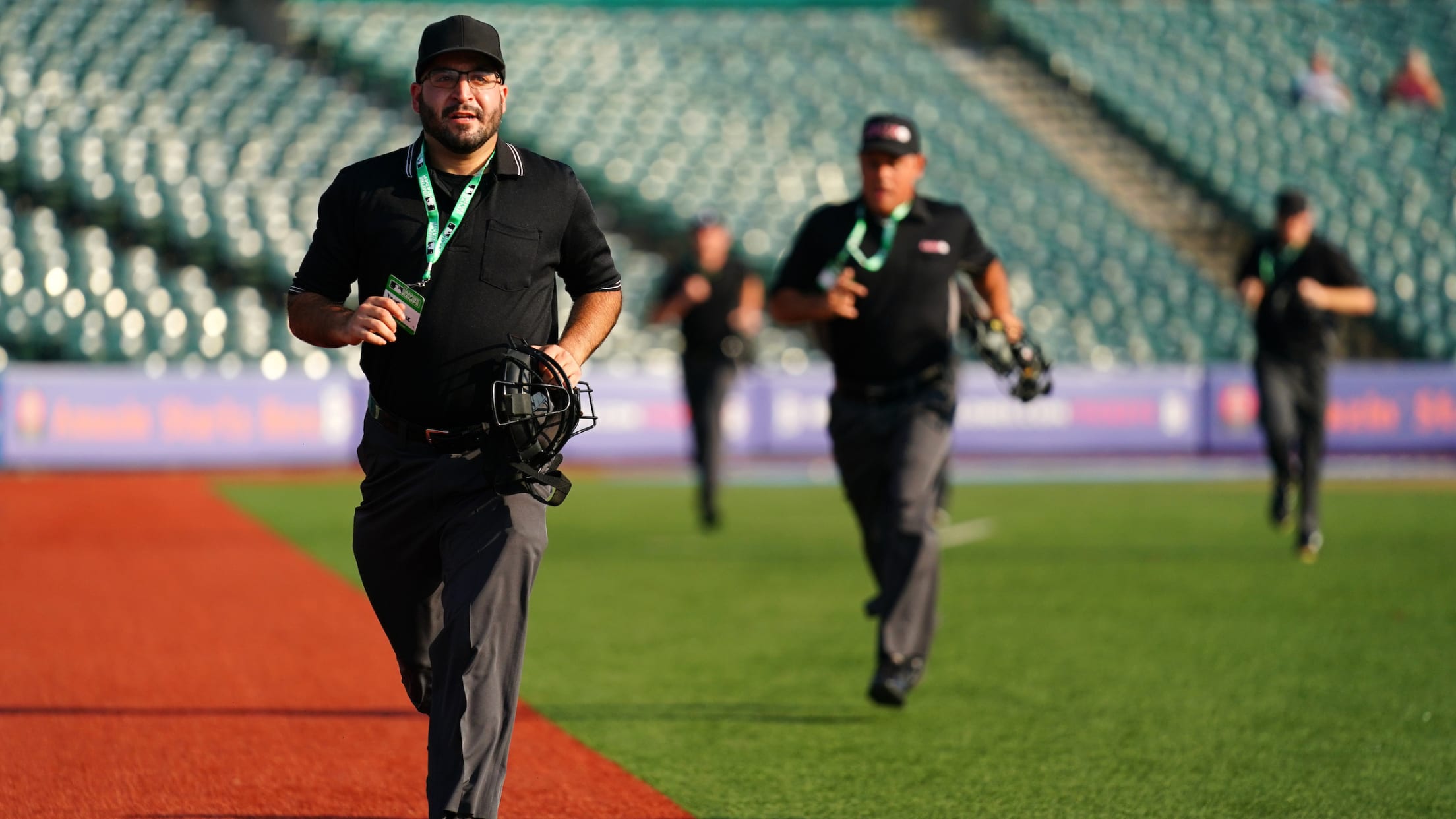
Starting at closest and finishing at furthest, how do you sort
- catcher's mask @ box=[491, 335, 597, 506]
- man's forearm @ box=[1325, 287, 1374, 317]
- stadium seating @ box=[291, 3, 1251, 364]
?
catcher's mask @ box=[491, 335, 597, 506]
man's forearm @ box=[1325, 287, 1374, 317]
stadium seating @ box=[291, 3, 1251, 364]

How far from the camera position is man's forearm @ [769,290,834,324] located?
660 cm

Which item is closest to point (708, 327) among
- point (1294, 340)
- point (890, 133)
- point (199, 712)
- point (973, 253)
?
point (1294, 340)

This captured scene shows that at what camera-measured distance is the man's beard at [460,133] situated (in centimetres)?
427

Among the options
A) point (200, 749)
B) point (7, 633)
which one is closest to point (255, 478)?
point (7, 633)

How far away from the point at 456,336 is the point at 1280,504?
9034 mm

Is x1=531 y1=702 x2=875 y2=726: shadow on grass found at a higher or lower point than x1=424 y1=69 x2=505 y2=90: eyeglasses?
lower

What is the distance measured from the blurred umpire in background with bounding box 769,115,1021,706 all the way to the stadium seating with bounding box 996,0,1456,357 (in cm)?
1971

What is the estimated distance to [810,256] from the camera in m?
6.92

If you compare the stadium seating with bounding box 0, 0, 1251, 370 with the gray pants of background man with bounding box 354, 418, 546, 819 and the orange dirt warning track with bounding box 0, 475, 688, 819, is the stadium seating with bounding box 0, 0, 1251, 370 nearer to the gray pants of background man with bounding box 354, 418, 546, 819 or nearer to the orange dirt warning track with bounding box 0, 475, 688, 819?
the orange dirt warning track with bounding box 0, 475, 688, 819

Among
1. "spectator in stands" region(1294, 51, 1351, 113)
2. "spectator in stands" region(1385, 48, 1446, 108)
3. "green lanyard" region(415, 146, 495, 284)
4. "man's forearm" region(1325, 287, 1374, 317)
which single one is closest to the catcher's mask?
"green lanyard" region(415, 146, 495, 284)

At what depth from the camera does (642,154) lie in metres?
25.8

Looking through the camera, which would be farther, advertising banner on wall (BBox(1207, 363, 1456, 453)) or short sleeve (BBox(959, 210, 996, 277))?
advertising banner on wall (BBox(1207, 363, 1456, 453))

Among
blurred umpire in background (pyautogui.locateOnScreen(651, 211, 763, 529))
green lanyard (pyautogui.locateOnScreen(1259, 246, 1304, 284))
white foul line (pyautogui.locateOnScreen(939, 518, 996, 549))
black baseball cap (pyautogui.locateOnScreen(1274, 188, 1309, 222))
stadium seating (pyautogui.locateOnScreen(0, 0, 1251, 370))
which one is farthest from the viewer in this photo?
stadium seating (pyautogui.locateOnScreen(0, 0, 1251, 370))

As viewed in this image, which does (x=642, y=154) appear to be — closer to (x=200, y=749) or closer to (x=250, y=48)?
(x=250, y=48)
